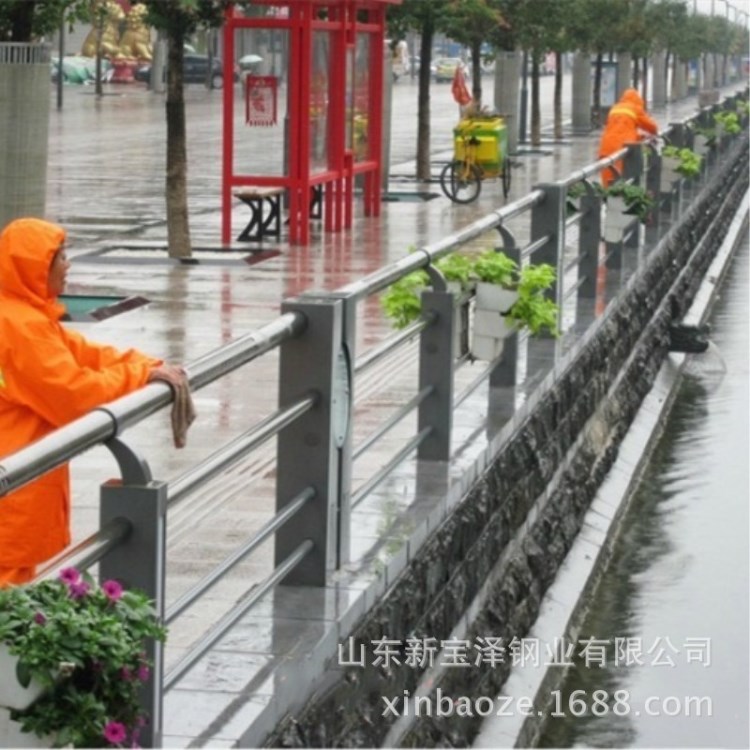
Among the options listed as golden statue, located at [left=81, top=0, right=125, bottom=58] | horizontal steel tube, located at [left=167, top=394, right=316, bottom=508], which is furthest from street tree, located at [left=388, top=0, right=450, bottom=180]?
golden statue, located at [left=81, top=0, right=125, bottom=58]

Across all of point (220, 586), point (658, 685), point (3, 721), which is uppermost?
point (3, 721)

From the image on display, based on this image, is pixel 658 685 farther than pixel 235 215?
No

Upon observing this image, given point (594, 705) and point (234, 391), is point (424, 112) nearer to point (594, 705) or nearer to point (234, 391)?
point (234, 391)

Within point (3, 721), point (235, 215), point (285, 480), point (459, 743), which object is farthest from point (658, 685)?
point (235, 215)

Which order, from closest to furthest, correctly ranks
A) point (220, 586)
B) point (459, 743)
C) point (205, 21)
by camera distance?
point (220, 586) → point (459, 743) → point (205, 21)

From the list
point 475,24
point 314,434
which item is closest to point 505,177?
point 475,24

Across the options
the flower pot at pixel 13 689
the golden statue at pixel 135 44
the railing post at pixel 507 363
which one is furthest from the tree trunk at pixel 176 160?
the golden statue at pixel 135 44

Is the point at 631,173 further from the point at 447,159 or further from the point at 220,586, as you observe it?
the point at 447,159

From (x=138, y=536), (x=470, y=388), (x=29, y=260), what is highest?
(x=29, y=260)

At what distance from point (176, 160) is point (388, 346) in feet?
40.0

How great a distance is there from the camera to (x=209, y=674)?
6.11 m

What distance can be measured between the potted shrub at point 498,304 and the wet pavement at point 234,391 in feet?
1.16

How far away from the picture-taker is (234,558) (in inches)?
232

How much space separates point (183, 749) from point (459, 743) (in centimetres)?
260
